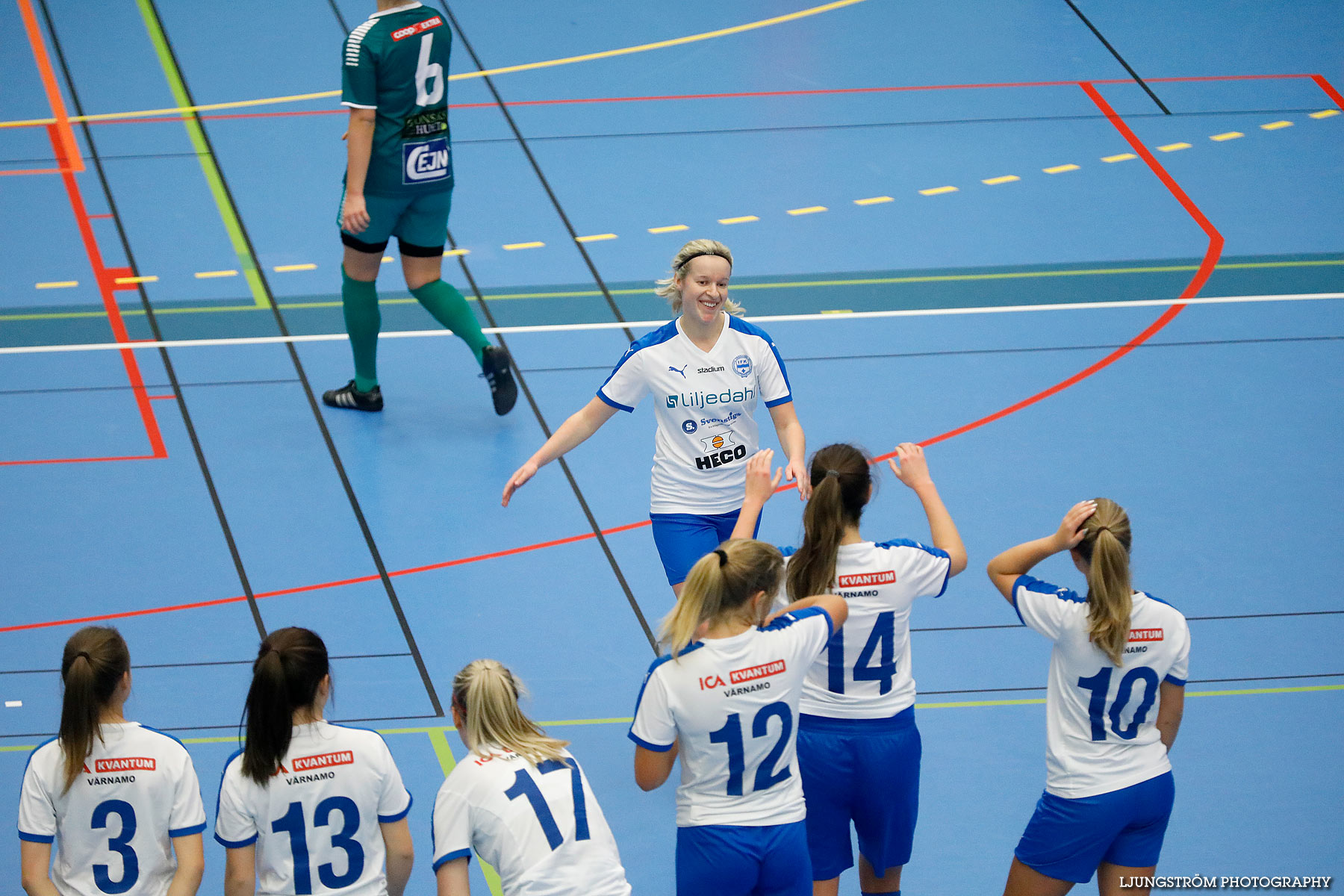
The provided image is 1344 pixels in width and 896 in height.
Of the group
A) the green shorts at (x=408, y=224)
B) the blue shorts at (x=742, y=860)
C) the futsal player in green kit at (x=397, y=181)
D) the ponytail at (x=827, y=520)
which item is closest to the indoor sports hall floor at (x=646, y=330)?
the futsal player in green kit at (x=397, y=181)

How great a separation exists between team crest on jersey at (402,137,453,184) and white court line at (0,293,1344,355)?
3.68ft


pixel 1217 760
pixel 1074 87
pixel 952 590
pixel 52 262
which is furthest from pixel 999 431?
pixel 52 262

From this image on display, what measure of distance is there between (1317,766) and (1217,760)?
1.15 feet

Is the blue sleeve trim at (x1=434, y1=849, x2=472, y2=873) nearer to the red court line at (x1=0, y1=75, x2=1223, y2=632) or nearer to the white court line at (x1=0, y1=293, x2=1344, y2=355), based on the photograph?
the red court line at (x1=0, y1=75, x2=1223, y2=632)

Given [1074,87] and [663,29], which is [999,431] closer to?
[1074,87]

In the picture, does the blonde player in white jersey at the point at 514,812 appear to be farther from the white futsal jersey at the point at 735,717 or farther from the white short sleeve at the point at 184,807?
the white short sleeve at the point at 184,807

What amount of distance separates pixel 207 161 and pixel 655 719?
7.06 meters

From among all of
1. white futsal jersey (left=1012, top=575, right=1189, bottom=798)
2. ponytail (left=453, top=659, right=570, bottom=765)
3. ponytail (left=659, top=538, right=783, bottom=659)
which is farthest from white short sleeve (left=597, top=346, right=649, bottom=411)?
ponytail (left=453, top=659, right=570, bottom=765)

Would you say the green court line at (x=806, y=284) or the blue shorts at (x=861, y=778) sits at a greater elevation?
the green court line at (x=806, y=284)

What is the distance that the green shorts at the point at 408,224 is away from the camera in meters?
6.81

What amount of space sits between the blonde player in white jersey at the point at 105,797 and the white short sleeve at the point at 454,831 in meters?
0.68

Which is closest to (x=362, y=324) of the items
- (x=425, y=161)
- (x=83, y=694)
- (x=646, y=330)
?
(x=425, y=161)

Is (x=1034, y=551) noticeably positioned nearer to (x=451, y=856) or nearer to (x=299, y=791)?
(x=451, y=856)

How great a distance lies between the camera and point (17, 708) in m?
5.27
